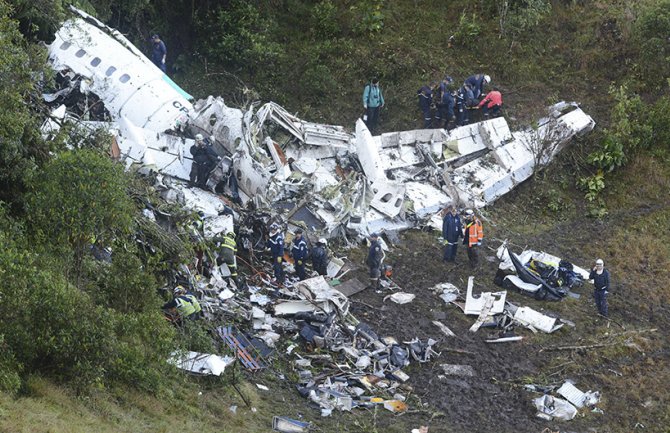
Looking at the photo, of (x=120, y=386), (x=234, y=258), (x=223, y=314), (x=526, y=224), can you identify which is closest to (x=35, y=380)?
(x=120, y=386)

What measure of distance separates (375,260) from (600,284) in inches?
174

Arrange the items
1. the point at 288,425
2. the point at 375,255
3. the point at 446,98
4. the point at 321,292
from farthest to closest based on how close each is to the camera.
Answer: the point at 446,98
the point at 375,255
the point at 321,292
the point at 288,425

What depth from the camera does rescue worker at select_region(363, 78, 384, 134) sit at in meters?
23.8

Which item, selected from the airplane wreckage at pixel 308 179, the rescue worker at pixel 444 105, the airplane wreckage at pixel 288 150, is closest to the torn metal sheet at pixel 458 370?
the airplane wreckage at pixel 308 179

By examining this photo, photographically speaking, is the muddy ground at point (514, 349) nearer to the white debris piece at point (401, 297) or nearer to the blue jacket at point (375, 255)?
the white debris piece at point (401, 297)

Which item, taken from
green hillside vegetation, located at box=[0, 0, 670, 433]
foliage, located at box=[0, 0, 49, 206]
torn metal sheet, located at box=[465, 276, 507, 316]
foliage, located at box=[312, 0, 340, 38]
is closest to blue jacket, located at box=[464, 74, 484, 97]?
green hillside vegetation, located at box=[0, 0, 670, 433]

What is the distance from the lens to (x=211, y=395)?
43.8ft

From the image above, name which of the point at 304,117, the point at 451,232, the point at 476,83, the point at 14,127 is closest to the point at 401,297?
the point at 451,232

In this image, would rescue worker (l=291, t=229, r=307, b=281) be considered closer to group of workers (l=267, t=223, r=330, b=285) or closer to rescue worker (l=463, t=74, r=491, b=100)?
group of workers (l=267, t=223, r=330, b=285)

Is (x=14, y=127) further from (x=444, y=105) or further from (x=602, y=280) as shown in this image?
(x=444, y=105)

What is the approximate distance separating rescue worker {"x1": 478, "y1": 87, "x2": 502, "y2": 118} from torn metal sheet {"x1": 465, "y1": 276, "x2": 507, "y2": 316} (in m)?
7.56

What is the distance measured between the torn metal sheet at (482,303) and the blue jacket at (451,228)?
1545 millimetres

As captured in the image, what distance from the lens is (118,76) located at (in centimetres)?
2103

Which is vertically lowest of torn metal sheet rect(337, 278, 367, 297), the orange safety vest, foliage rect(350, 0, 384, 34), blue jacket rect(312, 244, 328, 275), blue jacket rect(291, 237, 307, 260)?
torn metal sheet rect(337, 278, 367, 297)
